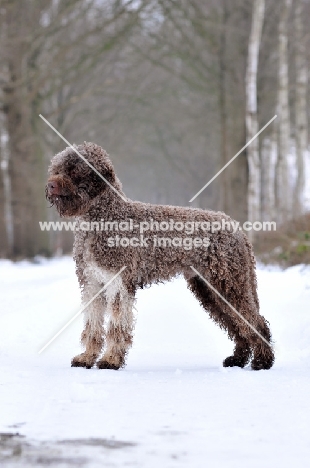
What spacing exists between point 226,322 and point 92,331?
3.73 feet

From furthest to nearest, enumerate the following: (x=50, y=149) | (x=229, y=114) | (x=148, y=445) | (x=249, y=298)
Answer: (x=50, y=149)
(x=229, y=114)
(x=249, y=298)
(x=148, y=445)

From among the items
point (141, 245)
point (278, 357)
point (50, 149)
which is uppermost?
point (50, 149)

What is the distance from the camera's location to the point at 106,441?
3.87 metres

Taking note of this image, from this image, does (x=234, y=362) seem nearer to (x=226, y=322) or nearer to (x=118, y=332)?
(x=226, y=322)

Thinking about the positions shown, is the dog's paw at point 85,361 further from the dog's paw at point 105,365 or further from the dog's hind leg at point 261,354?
the dog's hind leg at point 261,354

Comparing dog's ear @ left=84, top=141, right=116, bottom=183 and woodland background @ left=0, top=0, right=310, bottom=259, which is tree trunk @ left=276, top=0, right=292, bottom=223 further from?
dog's ear @ left=84, top=141, right=116, bottom=183

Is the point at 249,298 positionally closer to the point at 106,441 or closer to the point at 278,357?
the point at 278,357

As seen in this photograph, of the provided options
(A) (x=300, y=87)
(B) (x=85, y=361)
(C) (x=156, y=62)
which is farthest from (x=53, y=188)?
(C) (x=156, y=62)

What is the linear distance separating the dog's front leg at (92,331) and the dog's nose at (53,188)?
0.82 m

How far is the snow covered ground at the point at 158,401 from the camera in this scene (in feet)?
12.1

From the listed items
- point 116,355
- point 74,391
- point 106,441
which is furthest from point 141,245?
point 106,441

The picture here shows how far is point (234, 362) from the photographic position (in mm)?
6504

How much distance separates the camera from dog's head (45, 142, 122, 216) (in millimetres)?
5863

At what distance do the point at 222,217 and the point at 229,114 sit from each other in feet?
58.5
